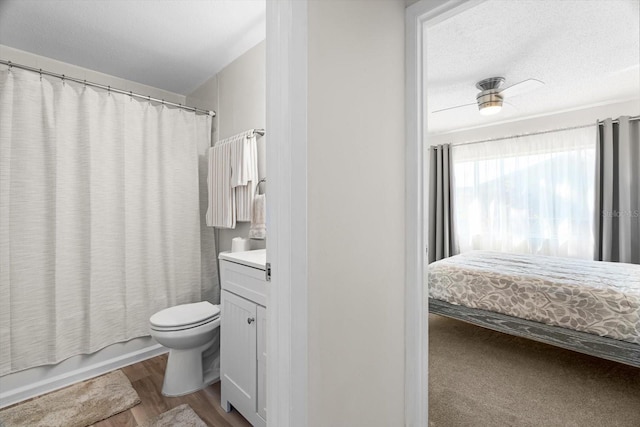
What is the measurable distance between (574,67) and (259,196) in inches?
112

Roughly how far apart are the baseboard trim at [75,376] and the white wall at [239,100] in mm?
1005

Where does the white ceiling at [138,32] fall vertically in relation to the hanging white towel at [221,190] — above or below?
above

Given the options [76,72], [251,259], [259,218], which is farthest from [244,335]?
[76,72]

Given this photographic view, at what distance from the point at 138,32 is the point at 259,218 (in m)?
1.48

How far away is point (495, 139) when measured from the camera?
4297mm

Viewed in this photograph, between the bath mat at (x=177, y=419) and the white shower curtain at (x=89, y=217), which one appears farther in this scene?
the white shower curtain at (x=89, y=217)

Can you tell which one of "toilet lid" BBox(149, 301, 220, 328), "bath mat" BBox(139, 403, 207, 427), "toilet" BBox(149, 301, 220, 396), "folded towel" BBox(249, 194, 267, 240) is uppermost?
"folded towel" BBox(249, 194, 267, 240)

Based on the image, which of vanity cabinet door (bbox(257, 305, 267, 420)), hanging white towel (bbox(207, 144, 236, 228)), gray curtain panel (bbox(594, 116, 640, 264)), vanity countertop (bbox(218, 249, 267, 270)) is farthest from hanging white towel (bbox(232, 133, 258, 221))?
gray curtain panel (bbox(594, 116, 640, 264))

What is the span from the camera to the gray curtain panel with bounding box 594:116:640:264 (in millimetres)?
3238

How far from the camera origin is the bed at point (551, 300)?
6.18ft

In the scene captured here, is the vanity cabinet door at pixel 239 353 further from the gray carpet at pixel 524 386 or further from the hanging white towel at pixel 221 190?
the gray carpet at pixel 524 386

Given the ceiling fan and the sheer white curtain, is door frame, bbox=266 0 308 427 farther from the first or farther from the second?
the sheer white curtain

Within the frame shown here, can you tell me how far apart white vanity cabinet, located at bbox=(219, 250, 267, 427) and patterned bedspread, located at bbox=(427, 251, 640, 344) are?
5.76 feet

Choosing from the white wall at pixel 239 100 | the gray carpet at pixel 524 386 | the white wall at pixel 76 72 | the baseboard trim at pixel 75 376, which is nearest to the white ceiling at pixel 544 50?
the white wall at pixel 239 100
